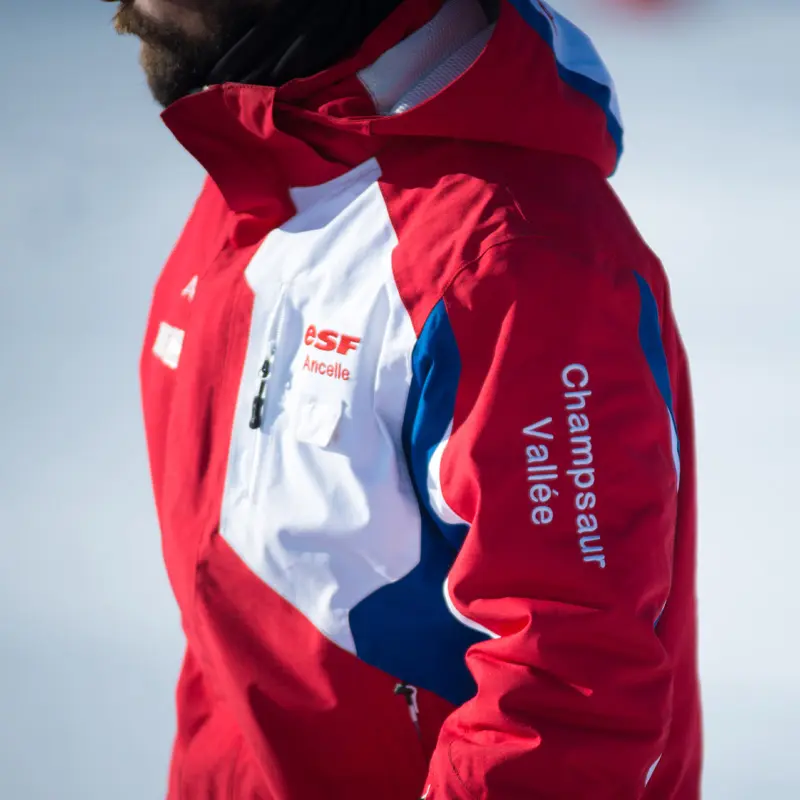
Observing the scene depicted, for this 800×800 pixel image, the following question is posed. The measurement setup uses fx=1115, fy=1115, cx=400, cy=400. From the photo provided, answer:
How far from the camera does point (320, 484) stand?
0.80 meters

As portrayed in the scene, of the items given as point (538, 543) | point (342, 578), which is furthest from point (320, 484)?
point (538, 543)

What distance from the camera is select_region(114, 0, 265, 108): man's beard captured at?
34.7 inches

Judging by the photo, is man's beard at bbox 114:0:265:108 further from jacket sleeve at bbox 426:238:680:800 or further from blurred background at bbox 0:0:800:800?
blurred background at bbox 0:0:800:800

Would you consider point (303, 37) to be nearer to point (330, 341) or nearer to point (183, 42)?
point (183, 42)

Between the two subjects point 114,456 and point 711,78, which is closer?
point 114,456

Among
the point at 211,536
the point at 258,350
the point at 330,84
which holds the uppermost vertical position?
the point at 330,84

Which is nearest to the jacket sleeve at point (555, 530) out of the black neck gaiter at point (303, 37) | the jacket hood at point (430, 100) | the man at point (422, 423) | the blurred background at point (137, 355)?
the man at point (422, 423)

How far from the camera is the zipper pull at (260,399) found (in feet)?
2.76

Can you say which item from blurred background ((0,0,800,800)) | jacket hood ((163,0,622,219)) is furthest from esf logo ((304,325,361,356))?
blurred background ((0,0,800,800))

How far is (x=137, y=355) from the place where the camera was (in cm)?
252

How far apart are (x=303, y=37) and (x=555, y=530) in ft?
1.39

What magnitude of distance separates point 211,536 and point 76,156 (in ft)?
7.31

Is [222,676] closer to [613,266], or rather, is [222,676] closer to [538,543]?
[538,543]

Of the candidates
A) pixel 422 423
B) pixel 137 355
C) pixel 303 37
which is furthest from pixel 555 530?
pixel 137 355
